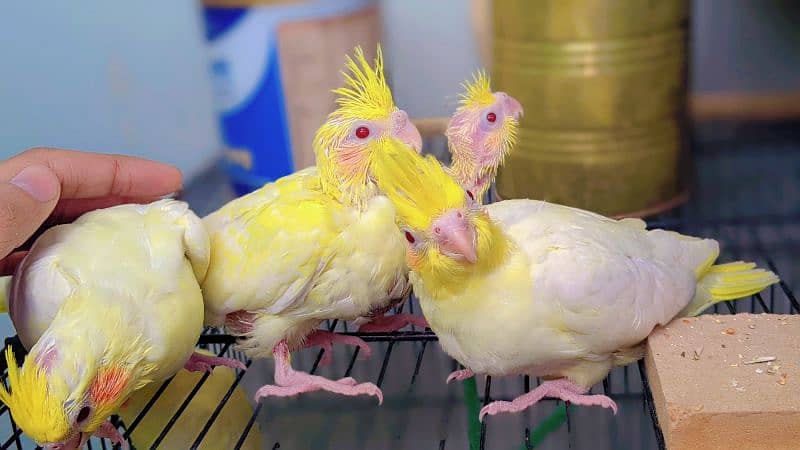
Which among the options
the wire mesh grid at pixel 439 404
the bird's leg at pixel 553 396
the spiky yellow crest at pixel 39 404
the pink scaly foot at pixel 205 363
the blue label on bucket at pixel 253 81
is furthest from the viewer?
the blue label on bucket at pixel 253 81

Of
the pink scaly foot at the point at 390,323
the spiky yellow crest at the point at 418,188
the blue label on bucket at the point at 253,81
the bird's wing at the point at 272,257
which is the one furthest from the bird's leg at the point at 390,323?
the blue label on bucket at the point at 253,81

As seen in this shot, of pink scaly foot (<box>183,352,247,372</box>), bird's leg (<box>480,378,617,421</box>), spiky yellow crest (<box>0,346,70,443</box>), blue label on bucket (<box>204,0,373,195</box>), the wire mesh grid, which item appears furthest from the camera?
blue label on bucket (<box>204,0,373,195</box>)

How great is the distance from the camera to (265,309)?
0.66 m

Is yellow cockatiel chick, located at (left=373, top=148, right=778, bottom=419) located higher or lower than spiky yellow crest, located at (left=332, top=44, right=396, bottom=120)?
lower

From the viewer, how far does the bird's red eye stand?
664 mm

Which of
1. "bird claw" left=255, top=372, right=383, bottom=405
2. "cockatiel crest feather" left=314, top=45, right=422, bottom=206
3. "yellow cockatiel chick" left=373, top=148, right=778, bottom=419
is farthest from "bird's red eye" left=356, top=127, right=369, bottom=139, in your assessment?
"bird claw" left=255, top=372, right=383, bottom=405

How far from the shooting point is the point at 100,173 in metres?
0.72

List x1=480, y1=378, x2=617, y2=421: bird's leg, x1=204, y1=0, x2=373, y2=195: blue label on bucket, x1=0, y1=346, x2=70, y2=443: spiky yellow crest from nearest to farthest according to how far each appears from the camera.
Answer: x1=0, y1=346, x2=70, y2=443: spiky yellow crest, x1=480, y1=378, x2=617, y2=421: bird's leg, x1=204, y1=0, x2=373, y2=195: blue label on bucket

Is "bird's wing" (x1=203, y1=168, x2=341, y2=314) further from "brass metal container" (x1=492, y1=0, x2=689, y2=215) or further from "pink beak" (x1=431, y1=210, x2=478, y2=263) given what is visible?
"brass metal container" (x1=492, y1=0, x2=689, y2=215)

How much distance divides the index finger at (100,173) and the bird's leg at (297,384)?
0.23 m

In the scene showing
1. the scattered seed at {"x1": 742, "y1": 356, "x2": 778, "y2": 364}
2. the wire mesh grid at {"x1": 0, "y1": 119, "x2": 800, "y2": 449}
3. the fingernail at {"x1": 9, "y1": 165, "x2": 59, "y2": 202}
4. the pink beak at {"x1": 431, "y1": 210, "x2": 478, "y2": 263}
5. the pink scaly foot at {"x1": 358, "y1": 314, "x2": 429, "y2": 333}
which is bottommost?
the wire mesh grid at {"x1": 0, "y1": 119, "x2": 800, "y2": 449}

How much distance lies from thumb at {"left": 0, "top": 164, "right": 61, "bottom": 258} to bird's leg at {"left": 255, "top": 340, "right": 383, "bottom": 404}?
230mm

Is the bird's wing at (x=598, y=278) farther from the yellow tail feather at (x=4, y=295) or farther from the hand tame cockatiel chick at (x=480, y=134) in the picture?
the yellow tail feather at (x=4, y=295)

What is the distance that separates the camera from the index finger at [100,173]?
2.21ft
